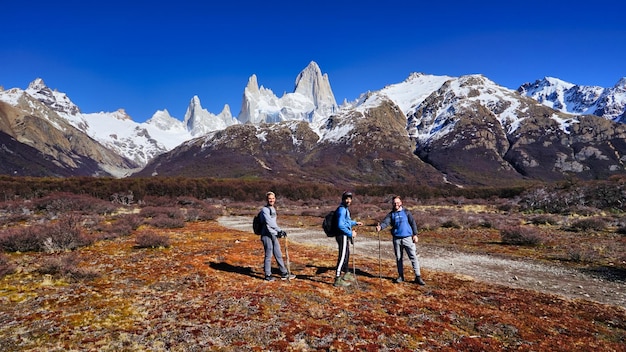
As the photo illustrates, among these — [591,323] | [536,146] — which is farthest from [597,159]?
[591,323]

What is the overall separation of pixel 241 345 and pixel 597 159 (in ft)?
738

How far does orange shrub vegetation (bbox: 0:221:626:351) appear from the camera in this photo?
6.39 meters

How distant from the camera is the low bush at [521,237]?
63.7ft

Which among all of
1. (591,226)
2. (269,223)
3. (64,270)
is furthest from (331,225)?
(591,226)

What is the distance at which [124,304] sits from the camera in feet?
27.1

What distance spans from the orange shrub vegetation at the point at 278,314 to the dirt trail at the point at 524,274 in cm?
111

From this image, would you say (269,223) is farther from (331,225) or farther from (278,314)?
(278,314)

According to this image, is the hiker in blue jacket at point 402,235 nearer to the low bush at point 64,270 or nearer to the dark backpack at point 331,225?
the dark backpack at point 331,225

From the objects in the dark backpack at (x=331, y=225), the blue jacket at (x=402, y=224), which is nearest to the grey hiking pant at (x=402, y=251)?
the blue jacket at (x=402, y=224)

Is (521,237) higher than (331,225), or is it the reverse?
(331,225)

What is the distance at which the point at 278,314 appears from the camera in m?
7.84

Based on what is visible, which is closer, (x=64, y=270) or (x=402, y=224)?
(x=64, y=270)

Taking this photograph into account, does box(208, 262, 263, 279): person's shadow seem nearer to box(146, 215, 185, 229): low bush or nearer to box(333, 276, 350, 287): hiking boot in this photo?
box(333, 276, 350, 287): hiking boot

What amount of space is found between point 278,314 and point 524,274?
32.5 ft
